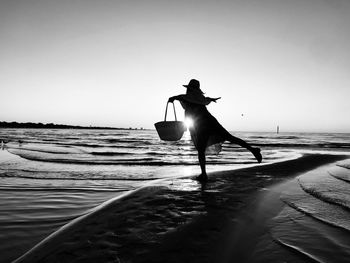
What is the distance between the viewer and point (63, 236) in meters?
3.12

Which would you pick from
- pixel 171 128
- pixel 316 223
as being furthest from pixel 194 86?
pixel 316 223

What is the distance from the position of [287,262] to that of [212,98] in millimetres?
4589

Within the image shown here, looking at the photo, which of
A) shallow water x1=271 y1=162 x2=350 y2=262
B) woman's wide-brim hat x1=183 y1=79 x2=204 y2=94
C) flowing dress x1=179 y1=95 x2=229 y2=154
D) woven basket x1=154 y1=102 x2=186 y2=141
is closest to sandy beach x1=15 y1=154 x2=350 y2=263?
shallow water x1=271 y1=162 x2=350 y2=262

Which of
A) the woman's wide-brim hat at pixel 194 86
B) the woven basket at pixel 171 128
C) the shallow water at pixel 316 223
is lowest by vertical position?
the shallow water at pixel 316 223

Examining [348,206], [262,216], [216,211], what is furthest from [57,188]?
[348,206]

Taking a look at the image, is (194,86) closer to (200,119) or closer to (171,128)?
(200,119)

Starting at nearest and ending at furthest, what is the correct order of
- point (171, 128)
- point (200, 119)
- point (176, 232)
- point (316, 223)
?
1. point (176, 232)
2. point (316, 223)
3. point (200, 119)
4. point (171, 128)

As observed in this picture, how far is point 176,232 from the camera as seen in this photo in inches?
123

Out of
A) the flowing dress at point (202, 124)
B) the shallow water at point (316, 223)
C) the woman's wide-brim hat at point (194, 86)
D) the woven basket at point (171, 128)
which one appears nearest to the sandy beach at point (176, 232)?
the shallow water at point (316, 223)

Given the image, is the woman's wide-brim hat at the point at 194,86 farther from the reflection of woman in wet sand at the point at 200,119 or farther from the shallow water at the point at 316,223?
the shallow water at the point at 316,223

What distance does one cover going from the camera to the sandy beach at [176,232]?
2562mm

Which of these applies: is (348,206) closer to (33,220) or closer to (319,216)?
(319,216)

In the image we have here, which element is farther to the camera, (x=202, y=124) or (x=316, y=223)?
(x=202, y=124)

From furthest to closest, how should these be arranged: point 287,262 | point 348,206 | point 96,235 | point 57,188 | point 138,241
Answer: point 57,188
point 348,206
point 96,235
point 138,241
point 287,262
